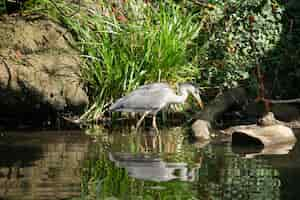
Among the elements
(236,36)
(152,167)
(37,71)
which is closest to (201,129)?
(37,71)

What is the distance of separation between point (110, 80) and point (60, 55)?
0.78 metres

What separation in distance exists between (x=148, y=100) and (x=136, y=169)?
2.97 meters

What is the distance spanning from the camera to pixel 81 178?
7.44 metres

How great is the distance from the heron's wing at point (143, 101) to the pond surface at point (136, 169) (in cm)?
47

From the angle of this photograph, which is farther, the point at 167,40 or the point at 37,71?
the point at 167,40

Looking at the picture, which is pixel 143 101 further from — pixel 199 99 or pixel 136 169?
pixel 136 169

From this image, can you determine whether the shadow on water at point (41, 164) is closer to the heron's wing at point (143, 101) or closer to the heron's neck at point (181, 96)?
the heron's wing at point (143, 101)

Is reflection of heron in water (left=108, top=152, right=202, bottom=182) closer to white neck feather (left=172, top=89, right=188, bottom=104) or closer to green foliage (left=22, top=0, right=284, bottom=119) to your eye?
white neck feather (left=172, top=89, right=188, bottom=104)

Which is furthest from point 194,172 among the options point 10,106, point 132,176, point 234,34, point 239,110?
point 234,34

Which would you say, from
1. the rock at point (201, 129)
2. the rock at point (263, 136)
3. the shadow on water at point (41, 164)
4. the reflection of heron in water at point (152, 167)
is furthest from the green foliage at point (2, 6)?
the rock at point (263, 136)

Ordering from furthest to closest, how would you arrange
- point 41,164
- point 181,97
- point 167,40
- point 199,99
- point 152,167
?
1. point 167,40
2. point 199,99
3. point 181,97
4. point 41,164
5. point 152,167

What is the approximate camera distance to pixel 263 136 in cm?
956

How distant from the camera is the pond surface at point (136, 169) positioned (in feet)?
22.3

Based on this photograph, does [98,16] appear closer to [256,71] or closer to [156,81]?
[156,81]
